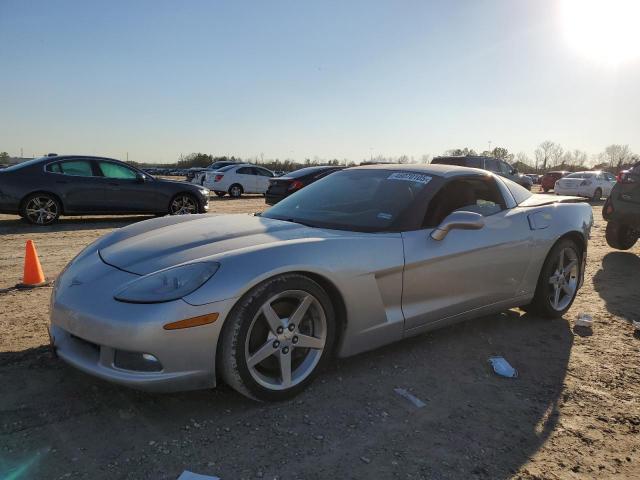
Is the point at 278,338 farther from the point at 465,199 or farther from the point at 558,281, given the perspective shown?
the point at 558,281

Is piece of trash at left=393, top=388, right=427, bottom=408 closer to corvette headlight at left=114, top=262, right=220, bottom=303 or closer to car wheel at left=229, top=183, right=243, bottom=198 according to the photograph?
corvette headlight at left=114, top=262, right=220, bottom=303

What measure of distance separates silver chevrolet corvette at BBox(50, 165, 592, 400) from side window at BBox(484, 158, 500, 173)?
1284 centimetres

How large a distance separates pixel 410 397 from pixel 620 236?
267 inches

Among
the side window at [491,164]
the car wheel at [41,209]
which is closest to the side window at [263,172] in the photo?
the side window at [491,164]

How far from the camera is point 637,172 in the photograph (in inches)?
304

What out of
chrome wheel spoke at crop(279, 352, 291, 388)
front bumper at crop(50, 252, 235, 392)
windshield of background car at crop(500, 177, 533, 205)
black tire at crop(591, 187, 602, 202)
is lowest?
black tire at crop(591, 187, 602, 202)

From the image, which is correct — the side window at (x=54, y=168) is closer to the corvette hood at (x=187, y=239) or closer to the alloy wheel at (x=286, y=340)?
the corvette hood at (x=187, y=239)

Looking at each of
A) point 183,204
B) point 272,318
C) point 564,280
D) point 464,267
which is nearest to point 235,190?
point 183,204

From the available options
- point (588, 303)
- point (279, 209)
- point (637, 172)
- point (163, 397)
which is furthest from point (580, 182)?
point (163, 397)

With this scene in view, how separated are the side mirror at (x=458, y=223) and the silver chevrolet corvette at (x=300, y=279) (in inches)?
0.5

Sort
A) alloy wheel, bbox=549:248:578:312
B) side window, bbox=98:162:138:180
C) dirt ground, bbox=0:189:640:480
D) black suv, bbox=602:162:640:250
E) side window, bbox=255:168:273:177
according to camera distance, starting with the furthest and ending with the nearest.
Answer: side window, bbox=255:168:273:177
side window, bbox=98:162:138:180
black suv, bbox=602:162:640:250
alloy wheel, bbox=549:248:578:312
dirt ground, bbox=0:189:640:480

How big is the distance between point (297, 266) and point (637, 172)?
729cm

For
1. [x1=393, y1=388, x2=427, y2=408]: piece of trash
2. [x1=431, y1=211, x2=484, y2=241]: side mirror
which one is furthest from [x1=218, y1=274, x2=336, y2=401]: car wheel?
[x1=431, y1=211, x2=484, y2=241]: side mirror

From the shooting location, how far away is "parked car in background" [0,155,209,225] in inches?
368
